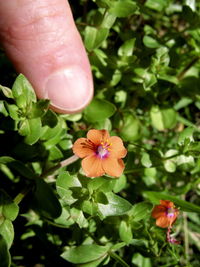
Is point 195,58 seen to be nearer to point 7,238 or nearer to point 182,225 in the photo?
point 182,225

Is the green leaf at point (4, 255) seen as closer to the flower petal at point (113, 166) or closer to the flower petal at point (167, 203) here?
the flower petal at point (113, 166)

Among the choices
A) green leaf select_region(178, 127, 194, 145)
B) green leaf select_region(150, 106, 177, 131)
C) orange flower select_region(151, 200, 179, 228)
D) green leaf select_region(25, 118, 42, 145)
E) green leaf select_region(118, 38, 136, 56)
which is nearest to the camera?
green leaf select_region(25, 118, 42, 145)

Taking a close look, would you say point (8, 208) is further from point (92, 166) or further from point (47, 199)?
point (92, 166)

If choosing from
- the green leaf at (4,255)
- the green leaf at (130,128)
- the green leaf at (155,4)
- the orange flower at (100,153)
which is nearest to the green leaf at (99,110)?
the green leaf at (130,128)

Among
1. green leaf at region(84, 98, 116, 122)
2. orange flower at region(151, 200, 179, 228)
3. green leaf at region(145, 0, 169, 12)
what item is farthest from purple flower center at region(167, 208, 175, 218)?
green leaf at region(145, 0, 169, 12)

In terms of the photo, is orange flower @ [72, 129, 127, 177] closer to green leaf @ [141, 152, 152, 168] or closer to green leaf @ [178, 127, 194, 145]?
green leaf @ [141, 152, 152, 168]

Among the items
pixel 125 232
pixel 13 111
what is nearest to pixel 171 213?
pixel 125 232
